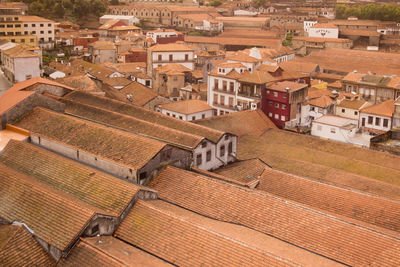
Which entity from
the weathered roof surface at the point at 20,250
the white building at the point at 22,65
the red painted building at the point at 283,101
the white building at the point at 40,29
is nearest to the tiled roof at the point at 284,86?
the red painted building at the point at 283,101

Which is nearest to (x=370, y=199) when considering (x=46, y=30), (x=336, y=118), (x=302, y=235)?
(x=302, y=235)

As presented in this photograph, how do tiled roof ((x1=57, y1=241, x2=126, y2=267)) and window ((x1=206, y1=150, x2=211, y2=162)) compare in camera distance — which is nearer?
tiled roof ((x1=57, y1=241, x2=126, y2=267))

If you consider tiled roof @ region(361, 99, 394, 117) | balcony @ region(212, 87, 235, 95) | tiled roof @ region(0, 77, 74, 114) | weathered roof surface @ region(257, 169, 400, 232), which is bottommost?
weathered roof surface @ region(257, 169, 400, 232)

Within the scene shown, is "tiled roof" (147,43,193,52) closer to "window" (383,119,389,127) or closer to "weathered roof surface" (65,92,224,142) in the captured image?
"weathered roof surface" (65,92,224,142)

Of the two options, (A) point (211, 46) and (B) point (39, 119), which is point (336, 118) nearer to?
(B) point (39, 119)

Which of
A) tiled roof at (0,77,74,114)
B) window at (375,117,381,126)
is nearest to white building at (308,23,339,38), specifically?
window at (375,117,381,126)

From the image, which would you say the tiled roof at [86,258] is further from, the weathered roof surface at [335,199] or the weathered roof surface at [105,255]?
the weathered roof surface at [335,199]
